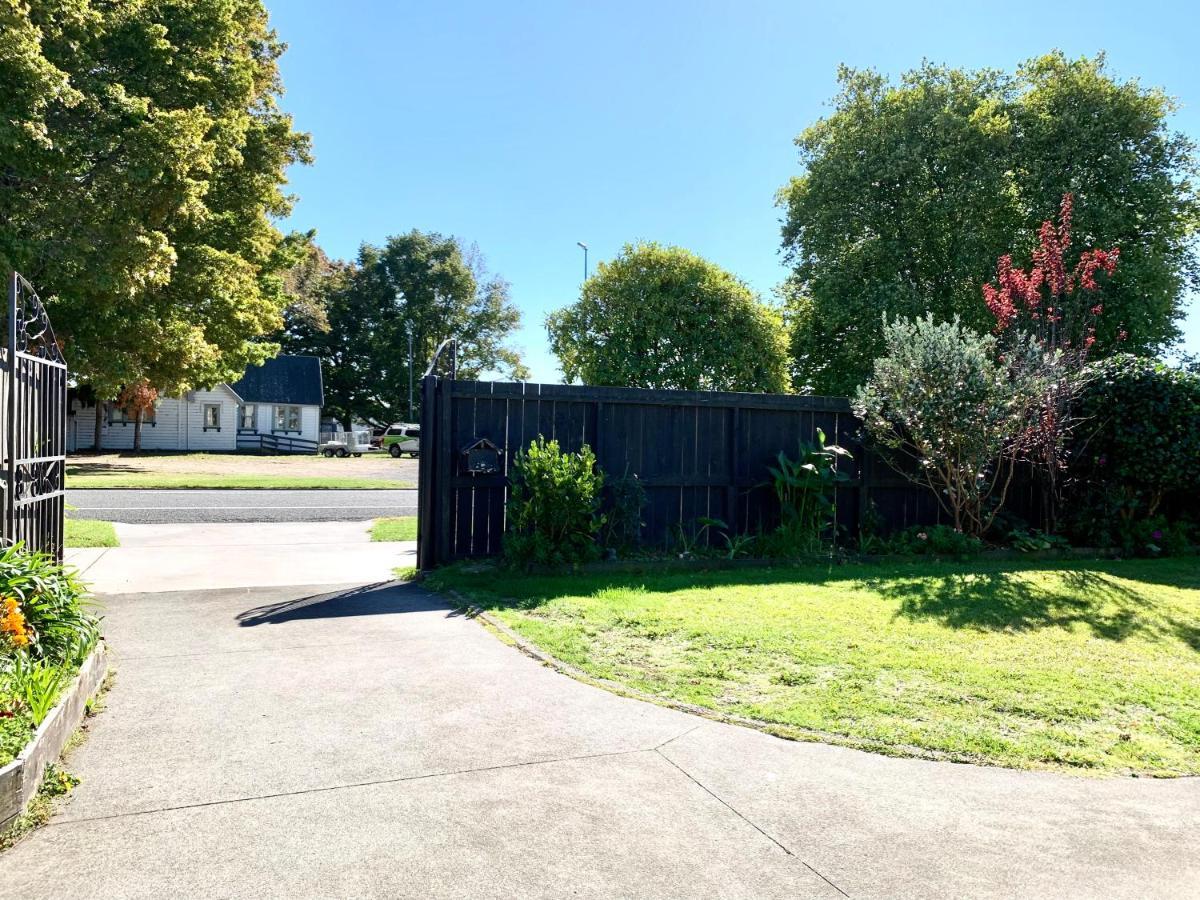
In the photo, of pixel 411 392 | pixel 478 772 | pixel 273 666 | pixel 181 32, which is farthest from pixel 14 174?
pixel 411 392

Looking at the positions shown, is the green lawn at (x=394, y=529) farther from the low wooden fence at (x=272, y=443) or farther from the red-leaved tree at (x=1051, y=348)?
the low wooden fence at (x=272, y=443)

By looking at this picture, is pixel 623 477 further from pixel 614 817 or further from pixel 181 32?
pixel 181 32

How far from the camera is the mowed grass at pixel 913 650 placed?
3.66 metres

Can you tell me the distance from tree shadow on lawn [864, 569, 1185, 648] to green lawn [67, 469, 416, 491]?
1528 cm

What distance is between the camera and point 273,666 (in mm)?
4594

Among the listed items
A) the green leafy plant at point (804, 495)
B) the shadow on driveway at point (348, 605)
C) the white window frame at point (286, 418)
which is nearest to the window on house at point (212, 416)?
the white window frame at point (286, 418)

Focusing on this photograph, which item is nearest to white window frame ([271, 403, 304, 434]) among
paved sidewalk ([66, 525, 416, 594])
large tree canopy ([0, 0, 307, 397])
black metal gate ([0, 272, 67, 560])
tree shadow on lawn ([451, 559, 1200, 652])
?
large tree canopy ([0, 0, 307, 397])

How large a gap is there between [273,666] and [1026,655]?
467cm

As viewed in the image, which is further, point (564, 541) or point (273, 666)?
point (564, 541)

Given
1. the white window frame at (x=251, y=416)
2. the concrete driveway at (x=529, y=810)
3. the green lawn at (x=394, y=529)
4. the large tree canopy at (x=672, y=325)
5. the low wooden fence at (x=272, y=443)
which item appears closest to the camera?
the concrete driveway at (x=529, y=810)

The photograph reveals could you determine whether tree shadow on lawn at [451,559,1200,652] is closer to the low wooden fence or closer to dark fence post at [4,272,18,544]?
dark fence post at [4,272,18,544]

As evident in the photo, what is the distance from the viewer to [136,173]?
14.8 metres

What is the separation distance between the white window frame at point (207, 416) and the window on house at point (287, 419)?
348 cm

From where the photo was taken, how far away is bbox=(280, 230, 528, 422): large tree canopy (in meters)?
48.5
